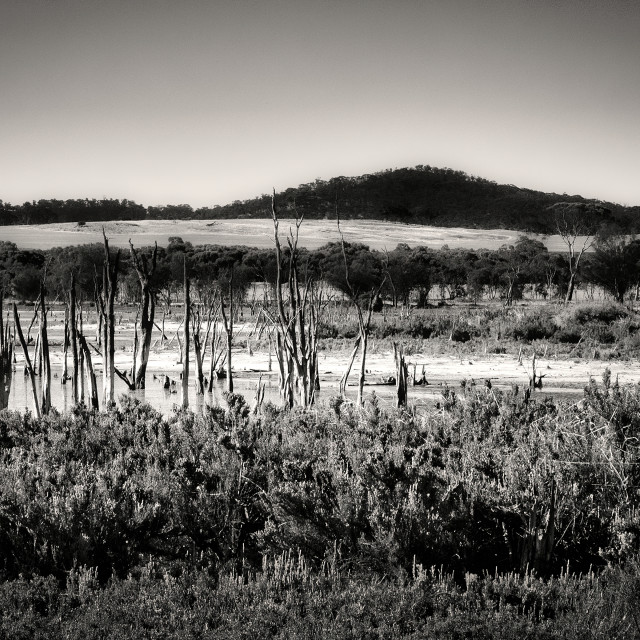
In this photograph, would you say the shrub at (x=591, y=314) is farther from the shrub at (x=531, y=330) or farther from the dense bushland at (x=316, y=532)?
the dense bushland at (x=316, y=532)

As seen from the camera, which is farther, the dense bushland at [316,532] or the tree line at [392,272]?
the tree line at [392,272]

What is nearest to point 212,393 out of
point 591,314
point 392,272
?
point 591,314

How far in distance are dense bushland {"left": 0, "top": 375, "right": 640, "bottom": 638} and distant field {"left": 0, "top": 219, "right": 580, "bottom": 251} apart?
291 feet

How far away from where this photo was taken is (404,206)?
14788cm

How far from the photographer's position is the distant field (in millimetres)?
99875

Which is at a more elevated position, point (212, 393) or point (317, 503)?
point (317, 503)

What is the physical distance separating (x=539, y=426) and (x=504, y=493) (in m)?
2.64

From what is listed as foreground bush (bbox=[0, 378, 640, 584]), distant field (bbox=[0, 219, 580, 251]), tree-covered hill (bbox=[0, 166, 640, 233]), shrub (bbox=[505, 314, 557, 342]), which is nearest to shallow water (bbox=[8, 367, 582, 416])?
foreground bush (bbox=[0, 378, 640, 584])

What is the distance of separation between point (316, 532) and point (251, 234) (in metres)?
106

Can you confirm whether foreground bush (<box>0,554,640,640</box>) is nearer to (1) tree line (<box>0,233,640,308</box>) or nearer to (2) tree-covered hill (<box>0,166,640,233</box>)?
(1) tree line (<box>0,233,640,308</box>)

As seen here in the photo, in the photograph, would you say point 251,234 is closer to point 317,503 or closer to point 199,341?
point 199,341

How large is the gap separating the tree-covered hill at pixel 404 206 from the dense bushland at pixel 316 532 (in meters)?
114

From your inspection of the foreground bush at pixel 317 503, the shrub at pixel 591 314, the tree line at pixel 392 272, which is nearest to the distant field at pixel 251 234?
the tree line at pixel 392 272

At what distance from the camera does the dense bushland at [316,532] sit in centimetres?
444
